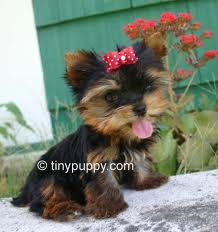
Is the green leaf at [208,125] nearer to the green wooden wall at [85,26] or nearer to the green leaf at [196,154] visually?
the green leaf at [196,154]

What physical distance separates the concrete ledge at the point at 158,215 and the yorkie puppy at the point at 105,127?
7 centimetres

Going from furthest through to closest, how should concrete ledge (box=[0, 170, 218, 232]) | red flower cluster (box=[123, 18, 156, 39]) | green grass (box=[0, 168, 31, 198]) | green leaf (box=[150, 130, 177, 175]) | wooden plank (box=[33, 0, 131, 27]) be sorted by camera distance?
wooden plank (box=[33, 0, 131, 27]) < green grass (box=[0, 168, 31, 198]) < green leaf (box=[150, 130, 177, 175]) < red flower cluster (box=[123, 18, 156, 39]) < concrete ledge (box=[0, 170, 218, 232])

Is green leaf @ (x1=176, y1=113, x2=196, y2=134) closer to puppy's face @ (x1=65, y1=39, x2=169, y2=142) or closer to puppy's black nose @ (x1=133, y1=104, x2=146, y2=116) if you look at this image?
puppy's face @ (x1=65, y1=39, x2=169, y2=142)

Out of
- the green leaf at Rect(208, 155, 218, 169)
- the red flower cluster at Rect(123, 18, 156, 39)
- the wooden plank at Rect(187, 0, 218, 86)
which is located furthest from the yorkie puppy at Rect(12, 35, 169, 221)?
the wooden plank at Rect(187, 0, 218, 86)

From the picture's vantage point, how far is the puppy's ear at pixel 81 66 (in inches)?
121

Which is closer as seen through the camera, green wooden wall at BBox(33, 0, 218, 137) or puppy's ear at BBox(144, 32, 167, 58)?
puppy's ear at BBox(144, 32, 167, 58)

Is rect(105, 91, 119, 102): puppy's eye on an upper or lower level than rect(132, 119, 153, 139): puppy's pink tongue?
upper

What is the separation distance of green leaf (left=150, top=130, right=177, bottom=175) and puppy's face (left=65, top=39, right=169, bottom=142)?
1786 mm

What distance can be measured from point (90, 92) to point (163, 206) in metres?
0.84

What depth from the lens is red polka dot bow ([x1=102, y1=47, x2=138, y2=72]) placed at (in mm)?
2928

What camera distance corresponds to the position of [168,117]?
5129 millimetres

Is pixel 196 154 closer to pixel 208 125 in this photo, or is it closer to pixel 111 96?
pixel 208 125

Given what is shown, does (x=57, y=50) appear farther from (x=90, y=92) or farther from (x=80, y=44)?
(x=90, y=92)

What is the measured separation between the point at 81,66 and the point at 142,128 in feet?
1.58
